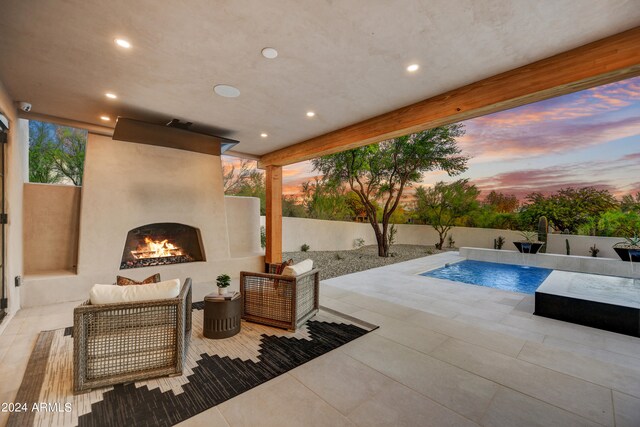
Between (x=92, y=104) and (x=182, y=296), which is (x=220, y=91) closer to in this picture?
(x=92, y=104)

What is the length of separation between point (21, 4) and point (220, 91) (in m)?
1.71

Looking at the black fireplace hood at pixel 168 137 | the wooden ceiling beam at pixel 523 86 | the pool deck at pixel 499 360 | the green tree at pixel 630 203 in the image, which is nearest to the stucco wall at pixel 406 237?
the green tree at pixel 630 203

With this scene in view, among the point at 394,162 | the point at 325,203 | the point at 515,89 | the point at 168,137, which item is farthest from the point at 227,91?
the point at 325,203

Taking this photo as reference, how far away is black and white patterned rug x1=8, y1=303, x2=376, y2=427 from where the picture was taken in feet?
5.92

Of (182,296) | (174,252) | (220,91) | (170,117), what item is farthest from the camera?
(174,252)

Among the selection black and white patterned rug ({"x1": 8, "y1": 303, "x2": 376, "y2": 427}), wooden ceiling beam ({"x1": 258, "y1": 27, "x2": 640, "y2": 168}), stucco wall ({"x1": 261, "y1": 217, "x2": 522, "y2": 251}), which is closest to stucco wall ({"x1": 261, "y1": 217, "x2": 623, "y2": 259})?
stucco wall ({"x1": 261, "y1": 217, "x2": 522, "y2": 251})

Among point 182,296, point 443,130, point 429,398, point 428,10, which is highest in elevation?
point 443,130

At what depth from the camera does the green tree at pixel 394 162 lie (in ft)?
29.5

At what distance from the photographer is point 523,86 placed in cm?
268

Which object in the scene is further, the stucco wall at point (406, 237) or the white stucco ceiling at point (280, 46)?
the stucco wall at point (406, 237)

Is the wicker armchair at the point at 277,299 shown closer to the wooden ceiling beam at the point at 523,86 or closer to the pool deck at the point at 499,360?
the pool deck at the point at 499,360

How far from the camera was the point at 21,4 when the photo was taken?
1.93 m

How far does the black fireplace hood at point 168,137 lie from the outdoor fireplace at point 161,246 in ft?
5.34

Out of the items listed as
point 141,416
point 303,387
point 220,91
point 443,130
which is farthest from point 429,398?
point 443,130
